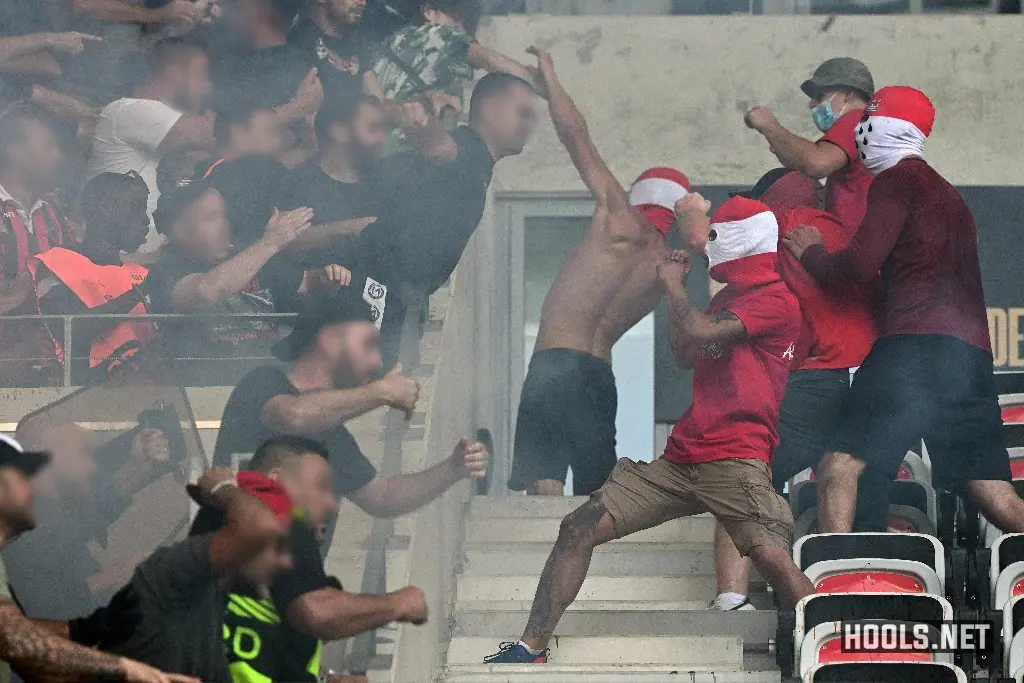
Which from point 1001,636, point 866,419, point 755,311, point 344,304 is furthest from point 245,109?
point 1001,636

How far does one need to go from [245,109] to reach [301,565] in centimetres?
268

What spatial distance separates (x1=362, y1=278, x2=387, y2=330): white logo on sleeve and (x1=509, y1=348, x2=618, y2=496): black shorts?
1162 mm

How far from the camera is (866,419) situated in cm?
564

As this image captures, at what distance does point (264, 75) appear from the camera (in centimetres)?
661

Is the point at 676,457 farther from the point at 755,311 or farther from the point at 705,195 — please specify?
the point at 705,195

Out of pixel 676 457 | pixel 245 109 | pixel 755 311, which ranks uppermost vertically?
pixel 245 109

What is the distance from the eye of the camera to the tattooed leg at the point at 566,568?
5.41 m

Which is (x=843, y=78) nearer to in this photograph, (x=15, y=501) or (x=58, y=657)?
(x=15, y=501)

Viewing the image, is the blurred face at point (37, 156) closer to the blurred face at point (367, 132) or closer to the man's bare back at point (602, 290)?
the blurred face at point (367, 132)

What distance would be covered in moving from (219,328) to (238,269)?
0.94ft

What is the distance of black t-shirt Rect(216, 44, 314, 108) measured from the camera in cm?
652

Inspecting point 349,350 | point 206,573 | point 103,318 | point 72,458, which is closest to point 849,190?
point 349,350

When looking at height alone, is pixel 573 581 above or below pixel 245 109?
below

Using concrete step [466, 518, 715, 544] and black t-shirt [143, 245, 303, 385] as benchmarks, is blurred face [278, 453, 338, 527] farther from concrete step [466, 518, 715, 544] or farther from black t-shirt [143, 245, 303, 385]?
concrete step [466, 518, 715, 544]
